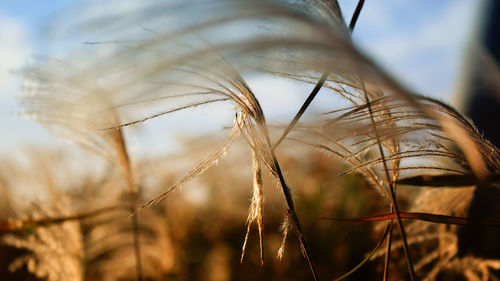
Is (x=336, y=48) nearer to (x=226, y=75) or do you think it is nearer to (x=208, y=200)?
(x=226, y=75)

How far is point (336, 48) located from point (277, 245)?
325cm

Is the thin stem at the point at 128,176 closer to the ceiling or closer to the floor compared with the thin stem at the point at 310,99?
closer to the floor

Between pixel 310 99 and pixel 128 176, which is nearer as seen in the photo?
pixel 310 99

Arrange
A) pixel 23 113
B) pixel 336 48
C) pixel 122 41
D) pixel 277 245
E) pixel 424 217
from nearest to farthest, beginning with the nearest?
pixel 336 48, pixel 122 41, pixel 424 217, pixel 23 113, pixel 277 245

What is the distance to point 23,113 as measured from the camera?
1.10 meters

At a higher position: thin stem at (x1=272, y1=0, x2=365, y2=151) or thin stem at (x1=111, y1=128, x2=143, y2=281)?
thin stem at (x1=272, y1=0, x2=365, y2=151)

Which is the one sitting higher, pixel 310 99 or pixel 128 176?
pixel 310 99

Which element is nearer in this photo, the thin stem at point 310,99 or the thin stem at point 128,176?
the thin stem at point 310,99

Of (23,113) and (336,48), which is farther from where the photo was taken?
(23,113)

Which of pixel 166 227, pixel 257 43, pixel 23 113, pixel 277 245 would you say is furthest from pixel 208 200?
pixel 257 43

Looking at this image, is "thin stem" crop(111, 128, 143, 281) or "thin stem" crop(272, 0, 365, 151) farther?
"thin stem" crop(111, 128, 143, 281)

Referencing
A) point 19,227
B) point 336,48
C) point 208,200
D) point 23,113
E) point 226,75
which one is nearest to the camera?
point 336,48

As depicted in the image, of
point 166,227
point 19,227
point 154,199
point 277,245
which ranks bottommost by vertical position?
point 277,245

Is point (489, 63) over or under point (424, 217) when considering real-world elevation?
over
